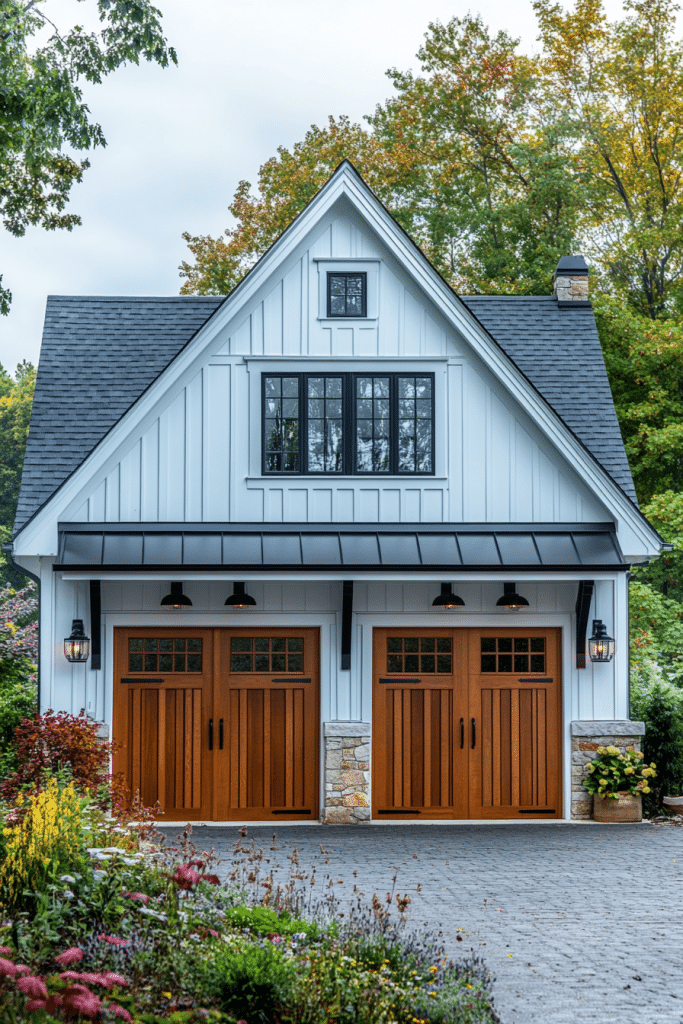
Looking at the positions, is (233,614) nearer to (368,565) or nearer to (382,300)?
(368,565)

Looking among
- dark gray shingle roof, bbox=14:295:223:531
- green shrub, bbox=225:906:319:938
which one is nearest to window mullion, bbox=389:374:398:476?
dark gray shingle roof, bbox=14:295:223:531

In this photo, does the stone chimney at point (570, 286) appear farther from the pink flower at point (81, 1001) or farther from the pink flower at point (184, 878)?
the pink flower at point (81, 1001)

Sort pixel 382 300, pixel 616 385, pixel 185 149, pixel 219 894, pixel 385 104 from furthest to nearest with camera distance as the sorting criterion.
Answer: pixel 185 149, pixel 385 104, pixel 616 385, pixel 382 300, pixel 219 894

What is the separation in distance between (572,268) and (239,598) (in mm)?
7247

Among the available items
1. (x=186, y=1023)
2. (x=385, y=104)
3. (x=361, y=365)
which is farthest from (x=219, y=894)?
(x=385, y=104)

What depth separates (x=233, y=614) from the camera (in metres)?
11.8

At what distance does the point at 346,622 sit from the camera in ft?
38.1

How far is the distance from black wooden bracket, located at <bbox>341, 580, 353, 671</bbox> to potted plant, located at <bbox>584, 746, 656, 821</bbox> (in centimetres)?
306

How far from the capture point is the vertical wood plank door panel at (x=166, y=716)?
11648 millimetres

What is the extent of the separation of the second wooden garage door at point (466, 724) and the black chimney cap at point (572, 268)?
568 centimetres

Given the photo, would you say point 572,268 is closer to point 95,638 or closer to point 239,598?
point 239,598

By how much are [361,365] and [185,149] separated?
20.1 meters

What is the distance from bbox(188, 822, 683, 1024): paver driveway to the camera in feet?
18.9

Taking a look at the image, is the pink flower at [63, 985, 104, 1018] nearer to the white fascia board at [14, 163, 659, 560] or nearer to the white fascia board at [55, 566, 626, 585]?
the white fascia board at [55, 566, 626, 585]
